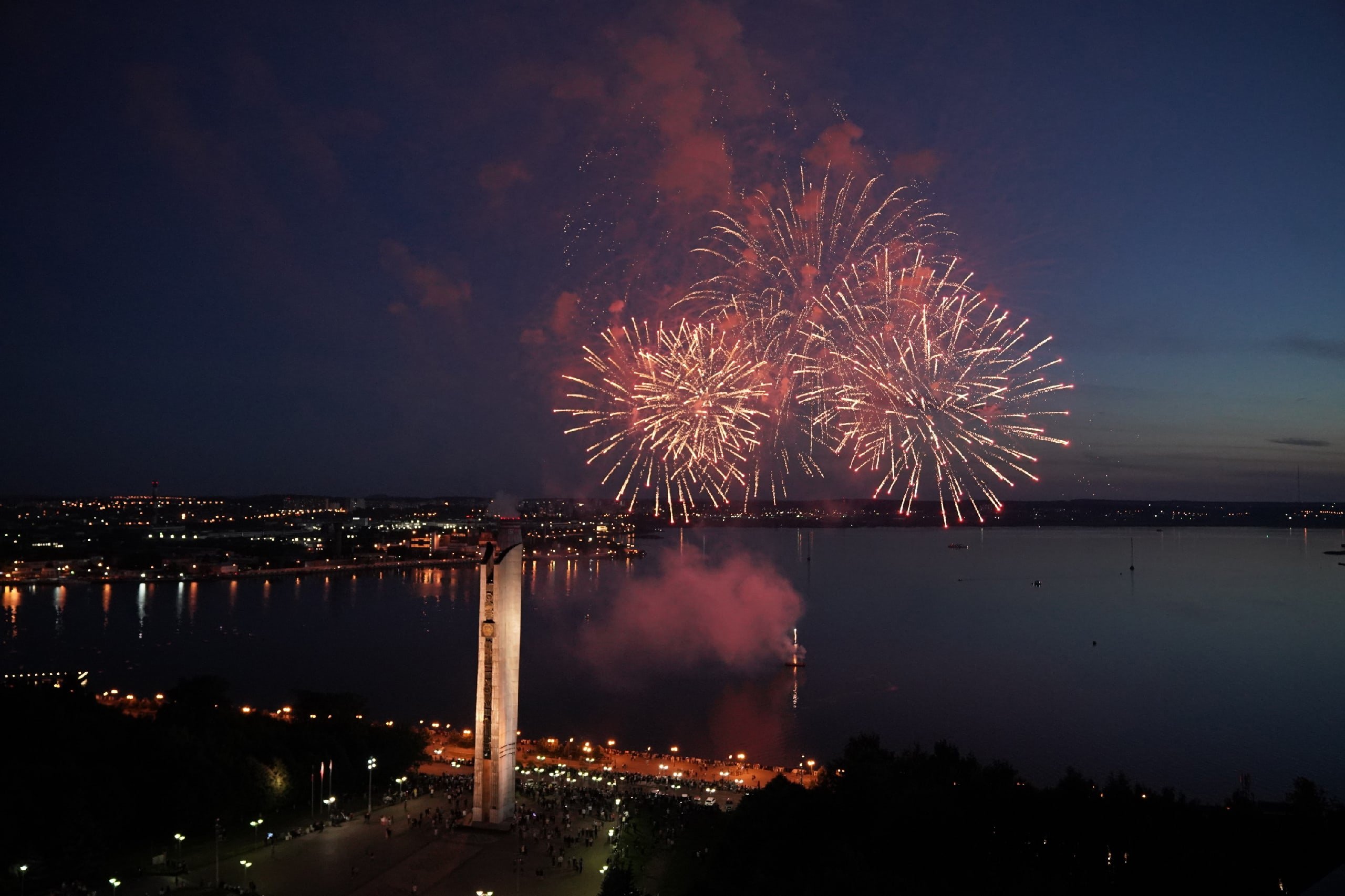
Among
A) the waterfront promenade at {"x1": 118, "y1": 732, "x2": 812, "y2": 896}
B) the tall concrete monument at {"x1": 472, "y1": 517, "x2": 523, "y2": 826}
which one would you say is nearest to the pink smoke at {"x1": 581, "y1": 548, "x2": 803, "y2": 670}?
the waterfront promenade at {"x1": 118, "y1": 732, "x2": 812, "y2": 896}

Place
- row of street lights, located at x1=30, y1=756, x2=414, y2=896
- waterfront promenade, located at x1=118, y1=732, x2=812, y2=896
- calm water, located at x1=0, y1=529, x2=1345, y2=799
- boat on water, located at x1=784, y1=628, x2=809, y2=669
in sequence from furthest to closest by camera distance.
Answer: boat on water, located at x1=784, y1=628, x2=809, y2=669
calm water, located at x1=0, y1=529, x2=1345, y2=799
waterfront promenade, located at x1=118, y1=732, x2=812, y2=896
row of street lights, located at x1=30, y1=756, x2=414, y2=896

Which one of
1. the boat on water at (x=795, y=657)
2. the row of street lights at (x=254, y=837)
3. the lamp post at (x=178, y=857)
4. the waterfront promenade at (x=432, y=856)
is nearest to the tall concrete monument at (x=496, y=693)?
the waterfront promenade at (x=432, y=856)

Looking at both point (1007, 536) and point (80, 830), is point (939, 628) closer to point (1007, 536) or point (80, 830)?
point (80, 830)

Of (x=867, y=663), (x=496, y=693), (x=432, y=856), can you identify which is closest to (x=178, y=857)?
(x=432, y=856)

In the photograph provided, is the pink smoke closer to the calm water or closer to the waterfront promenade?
the calm water

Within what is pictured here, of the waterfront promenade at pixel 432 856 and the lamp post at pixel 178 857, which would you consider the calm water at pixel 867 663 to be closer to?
the waterfront promenade at pixel 432 856
